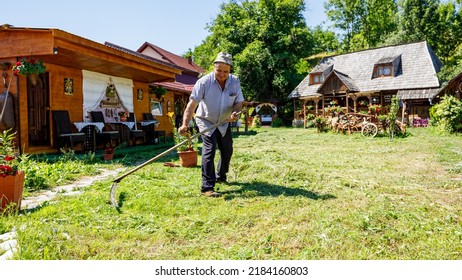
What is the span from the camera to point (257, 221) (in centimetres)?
326

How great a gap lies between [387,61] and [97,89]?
74.5ft

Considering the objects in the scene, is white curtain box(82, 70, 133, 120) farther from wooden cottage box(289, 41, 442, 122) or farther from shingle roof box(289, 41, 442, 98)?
shingle roof box(289, 41, 442, 98)

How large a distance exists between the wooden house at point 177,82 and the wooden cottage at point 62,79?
3128 millimetres

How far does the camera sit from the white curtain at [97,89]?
1048 centimetres

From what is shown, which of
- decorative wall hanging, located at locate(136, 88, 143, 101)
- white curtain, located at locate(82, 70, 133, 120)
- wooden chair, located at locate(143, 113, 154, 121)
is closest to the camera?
white curtain, located at locate(82, 70, 133, 120)

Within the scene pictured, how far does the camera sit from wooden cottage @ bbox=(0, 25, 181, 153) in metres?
7.76

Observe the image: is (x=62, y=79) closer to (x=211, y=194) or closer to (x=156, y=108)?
(x=156, y=108)

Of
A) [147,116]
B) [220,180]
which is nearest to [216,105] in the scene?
[220,180]

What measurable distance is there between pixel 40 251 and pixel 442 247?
3.01 m

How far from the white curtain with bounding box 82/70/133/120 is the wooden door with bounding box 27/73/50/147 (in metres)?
1.17

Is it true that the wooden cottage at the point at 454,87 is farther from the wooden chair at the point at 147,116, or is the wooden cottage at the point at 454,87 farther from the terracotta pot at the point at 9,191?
the terracotta pot at the point at 9,191

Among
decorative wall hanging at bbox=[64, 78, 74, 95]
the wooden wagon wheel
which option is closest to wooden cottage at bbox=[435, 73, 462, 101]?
the wooden wagon wheel

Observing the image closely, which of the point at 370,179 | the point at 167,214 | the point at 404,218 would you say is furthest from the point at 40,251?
the point at 370,179

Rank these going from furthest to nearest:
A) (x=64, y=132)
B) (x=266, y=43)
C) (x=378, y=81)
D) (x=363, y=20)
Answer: (x=363, y=20) → (x=266, y=43) → (x=378, y=81) → (x=64, y=132)
